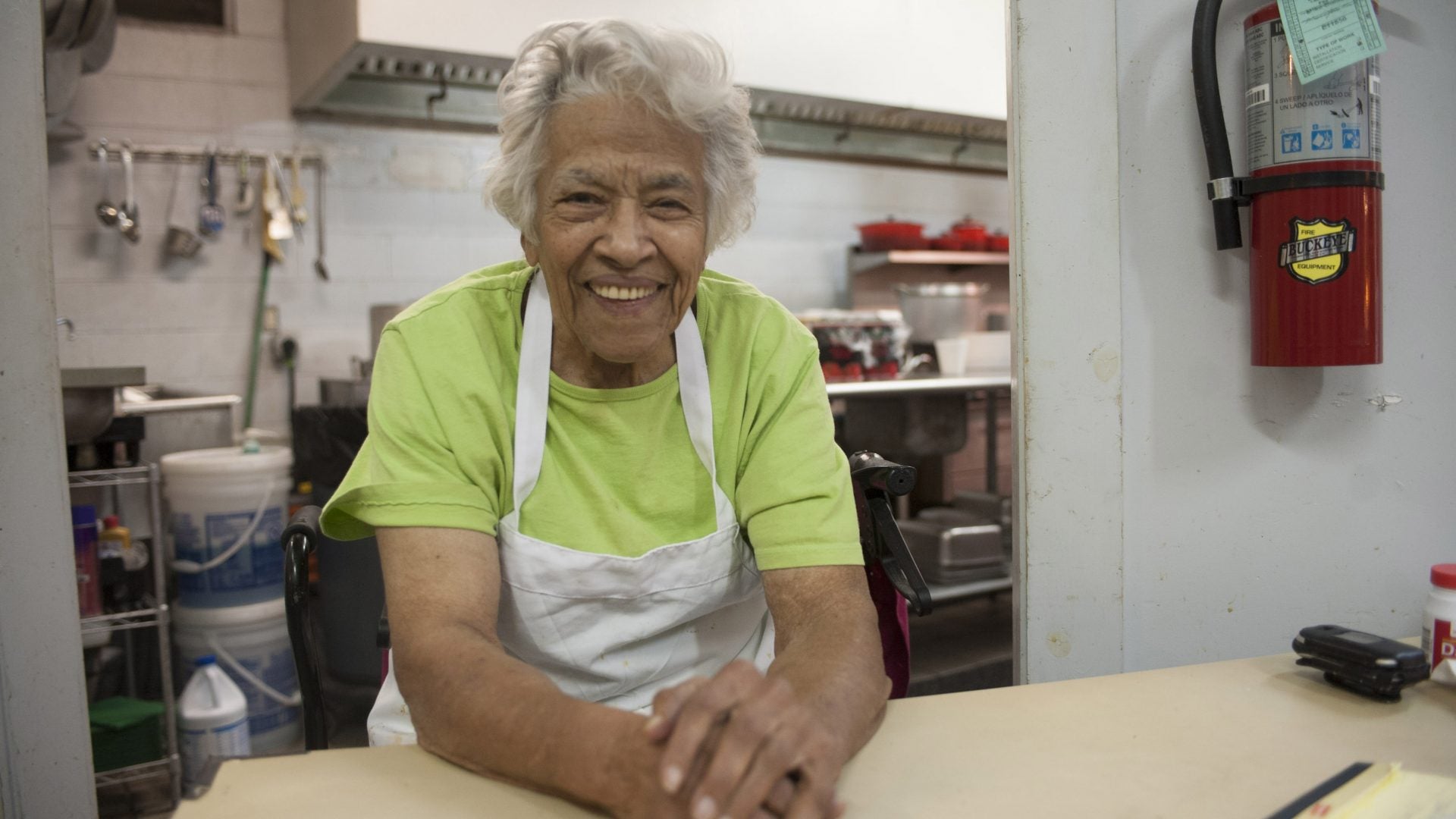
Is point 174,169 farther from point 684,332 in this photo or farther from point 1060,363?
point 1060,363

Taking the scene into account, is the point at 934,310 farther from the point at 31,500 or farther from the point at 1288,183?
the point at 31,500

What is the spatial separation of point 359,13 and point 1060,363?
2.44m

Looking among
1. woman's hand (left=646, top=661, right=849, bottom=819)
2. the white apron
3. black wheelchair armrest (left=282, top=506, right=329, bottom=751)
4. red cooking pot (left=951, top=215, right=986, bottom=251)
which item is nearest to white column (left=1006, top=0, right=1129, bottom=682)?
the white apron

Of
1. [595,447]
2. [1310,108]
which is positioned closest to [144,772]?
[595,447]

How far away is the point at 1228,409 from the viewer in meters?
1.36

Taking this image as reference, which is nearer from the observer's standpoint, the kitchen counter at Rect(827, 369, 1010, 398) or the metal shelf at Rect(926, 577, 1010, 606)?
the kitchen counter at Rect(827, 369, 1010, 398)

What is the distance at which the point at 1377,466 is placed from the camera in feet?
4.62

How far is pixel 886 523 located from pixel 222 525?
7.04 ft

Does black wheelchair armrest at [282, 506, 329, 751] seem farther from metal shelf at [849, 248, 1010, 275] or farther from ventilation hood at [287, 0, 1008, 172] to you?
metal shelf at [849, 248, 1010, 275]

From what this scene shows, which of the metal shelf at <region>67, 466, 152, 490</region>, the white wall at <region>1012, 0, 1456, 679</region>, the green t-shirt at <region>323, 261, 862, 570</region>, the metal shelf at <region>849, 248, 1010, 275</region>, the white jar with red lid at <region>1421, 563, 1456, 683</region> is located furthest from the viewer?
the metal shelf at <region>849, 248, 1010, 275</region>

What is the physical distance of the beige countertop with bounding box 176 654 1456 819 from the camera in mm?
742

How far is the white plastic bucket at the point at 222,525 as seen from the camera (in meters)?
2.66


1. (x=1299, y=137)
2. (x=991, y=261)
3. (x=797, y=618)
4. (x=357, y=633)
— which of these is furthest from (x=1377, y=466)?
(x=991, y=261)

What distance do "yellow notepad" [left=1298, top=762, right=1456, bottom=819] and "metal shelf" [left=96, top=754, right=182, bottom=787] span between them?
2612 millimetres
